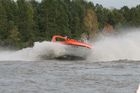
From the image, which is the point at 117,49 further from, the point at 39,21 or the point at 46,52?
the point at 39,21

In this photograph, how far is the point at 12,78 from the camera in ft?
85.0

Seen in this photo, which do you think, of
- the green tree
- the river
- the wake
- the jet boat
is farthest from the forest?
the jet boat

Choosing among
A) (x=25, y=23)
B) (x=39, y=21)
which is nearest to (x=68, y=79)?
(x=25, y=23)

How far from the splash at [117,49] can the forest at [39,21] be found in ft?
100.0

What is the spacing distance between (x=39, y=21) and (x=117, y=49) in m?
46.3

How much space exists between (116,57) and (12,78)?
1783 cm

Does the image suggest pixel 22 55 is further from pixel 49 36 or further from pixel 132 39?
pixel 49 36

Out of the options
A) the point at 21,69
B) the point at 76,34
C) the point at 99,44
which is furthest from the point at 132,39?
the point at 76,34

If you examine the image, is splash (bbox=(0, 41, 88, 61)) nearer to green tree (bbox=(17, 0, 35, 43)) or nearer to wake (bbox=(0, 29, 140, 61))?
wake (bbox=(0, 29, 140, 61))

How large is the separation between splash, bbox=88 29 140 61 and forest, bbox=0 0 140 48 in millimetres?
30472

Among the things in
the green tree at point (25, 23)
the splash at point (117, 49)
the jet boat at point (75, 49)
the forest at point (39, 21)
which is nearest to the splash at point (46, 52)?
the jet boat at point (75, 49)

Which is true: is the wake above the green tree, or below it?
below

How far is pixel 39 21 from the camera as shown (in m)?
89.3

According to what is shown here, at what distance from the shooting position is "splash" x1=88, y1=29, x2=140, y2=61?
1657 inches
